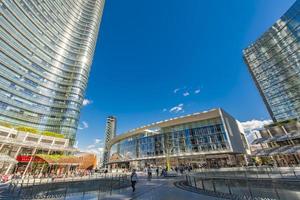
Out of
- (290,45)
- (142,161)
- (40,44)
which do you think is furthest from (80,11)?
(290,45)

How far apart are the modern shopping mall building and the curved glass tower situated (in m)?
26.9

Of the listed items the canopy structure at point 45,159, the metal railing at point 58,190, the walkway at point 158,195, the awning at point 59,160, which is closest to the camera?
the walkway at point 158,195

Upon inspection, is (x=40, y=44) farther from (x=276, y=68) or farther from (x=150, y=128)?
(x=276, y=68)

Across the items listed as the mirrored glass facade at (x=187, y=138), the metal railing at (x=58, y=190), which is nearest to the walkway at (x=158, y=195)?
the metal railing at (x=58, y=190)

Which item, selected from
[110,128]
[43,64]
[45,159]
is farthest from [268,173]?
[110,128]

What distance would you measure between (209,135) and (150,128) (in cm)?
2376

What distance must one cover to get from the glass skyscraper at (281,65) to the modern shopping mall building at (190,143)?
70.9ft

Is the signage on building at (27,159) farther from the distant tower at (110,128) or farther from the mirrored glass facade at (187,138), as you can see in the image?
the distant tower at (110,128)

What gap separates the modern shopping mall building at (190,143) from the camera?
42.9 meters

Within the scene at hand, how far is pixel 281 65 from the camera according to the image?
5756 centimetres

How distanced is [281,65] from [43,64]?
302 ft

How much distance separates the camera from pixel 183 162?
47.9 meters

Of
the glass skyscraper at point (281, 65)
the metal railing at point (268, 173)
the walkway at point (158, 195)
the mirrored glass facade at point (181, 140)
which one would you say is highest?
the glass skyscraper at point (281, 65)

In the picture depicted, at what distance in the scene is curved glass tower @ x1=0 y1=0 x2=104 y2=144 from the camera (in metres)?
43.0
